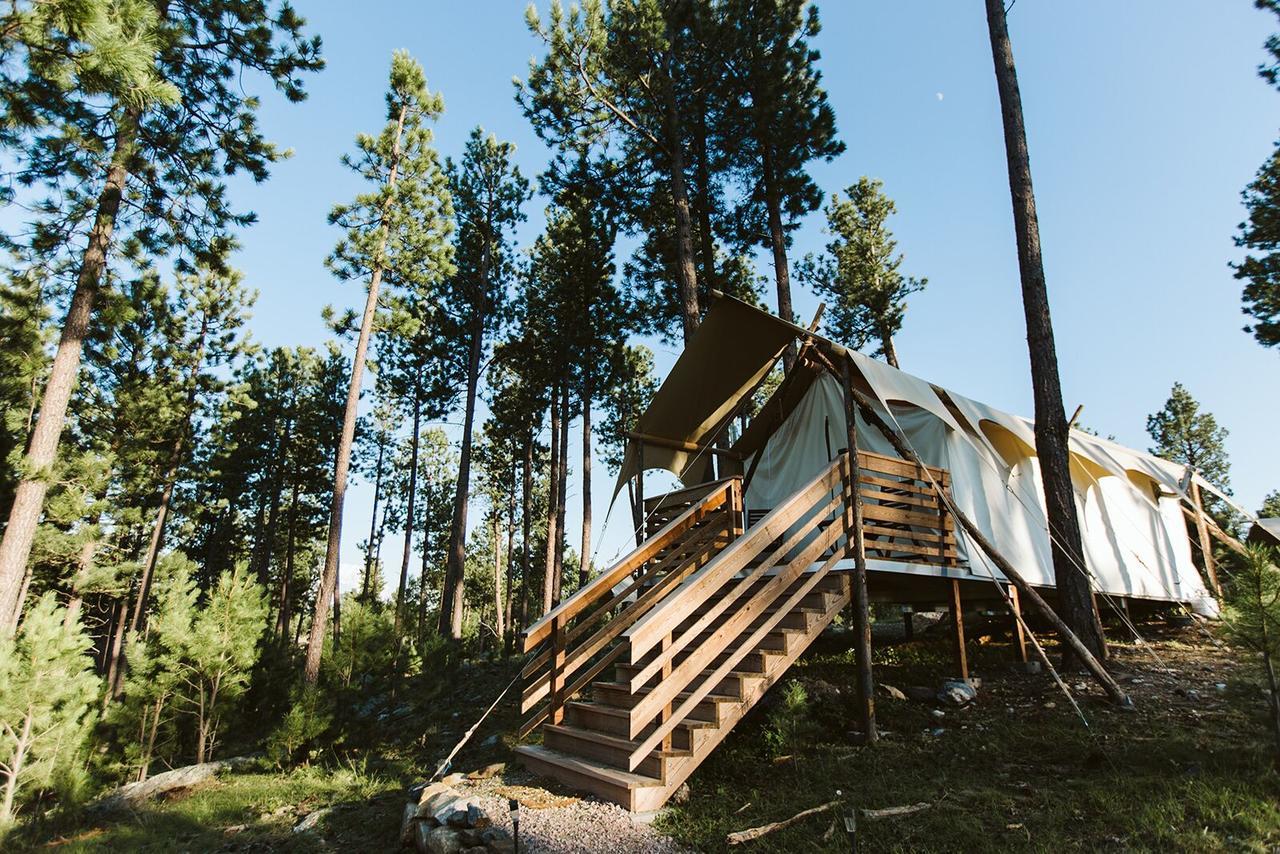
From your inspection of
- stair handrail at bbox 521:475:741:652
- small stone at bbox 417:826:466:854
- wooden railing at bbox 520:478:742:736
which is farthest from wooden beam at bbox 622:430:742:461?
small stone at bbox 417:826:466:854

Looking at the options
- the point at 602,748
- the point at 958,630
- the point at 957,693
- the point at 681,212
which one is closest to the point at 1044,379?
the point at 958,630

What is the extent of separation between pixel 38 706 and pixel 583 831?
6.79 m

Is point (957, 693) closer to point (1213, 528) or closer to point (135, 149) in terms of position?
point (1213, 528)

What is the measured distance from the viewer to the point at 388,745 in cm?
1058

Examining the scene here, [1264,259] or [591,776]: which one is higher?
[1264,259]

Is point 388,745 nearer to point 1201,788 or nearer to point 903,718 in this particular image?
point 903,718

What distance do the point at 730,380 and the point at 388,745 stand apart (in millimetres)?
8442

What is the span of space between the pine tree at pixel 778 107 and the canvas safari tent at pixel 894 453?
361cm

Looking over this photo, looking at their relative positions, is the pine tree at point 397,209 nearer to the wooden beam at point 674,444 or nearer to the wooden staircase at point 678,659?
the wooden beam at point 674,444

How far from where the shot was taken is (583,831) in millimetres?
3980

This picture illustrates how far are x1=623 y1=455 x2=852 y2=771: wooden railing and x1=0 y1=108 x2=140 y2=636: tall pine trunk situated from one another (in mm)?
7492

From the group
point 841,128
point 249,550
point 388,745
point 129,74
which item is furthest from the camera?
point 249,550

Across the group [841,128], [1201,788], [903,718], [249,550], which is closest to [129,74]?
[903,718]

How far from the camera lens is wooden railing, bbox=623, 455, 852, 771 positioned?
4520 mm
